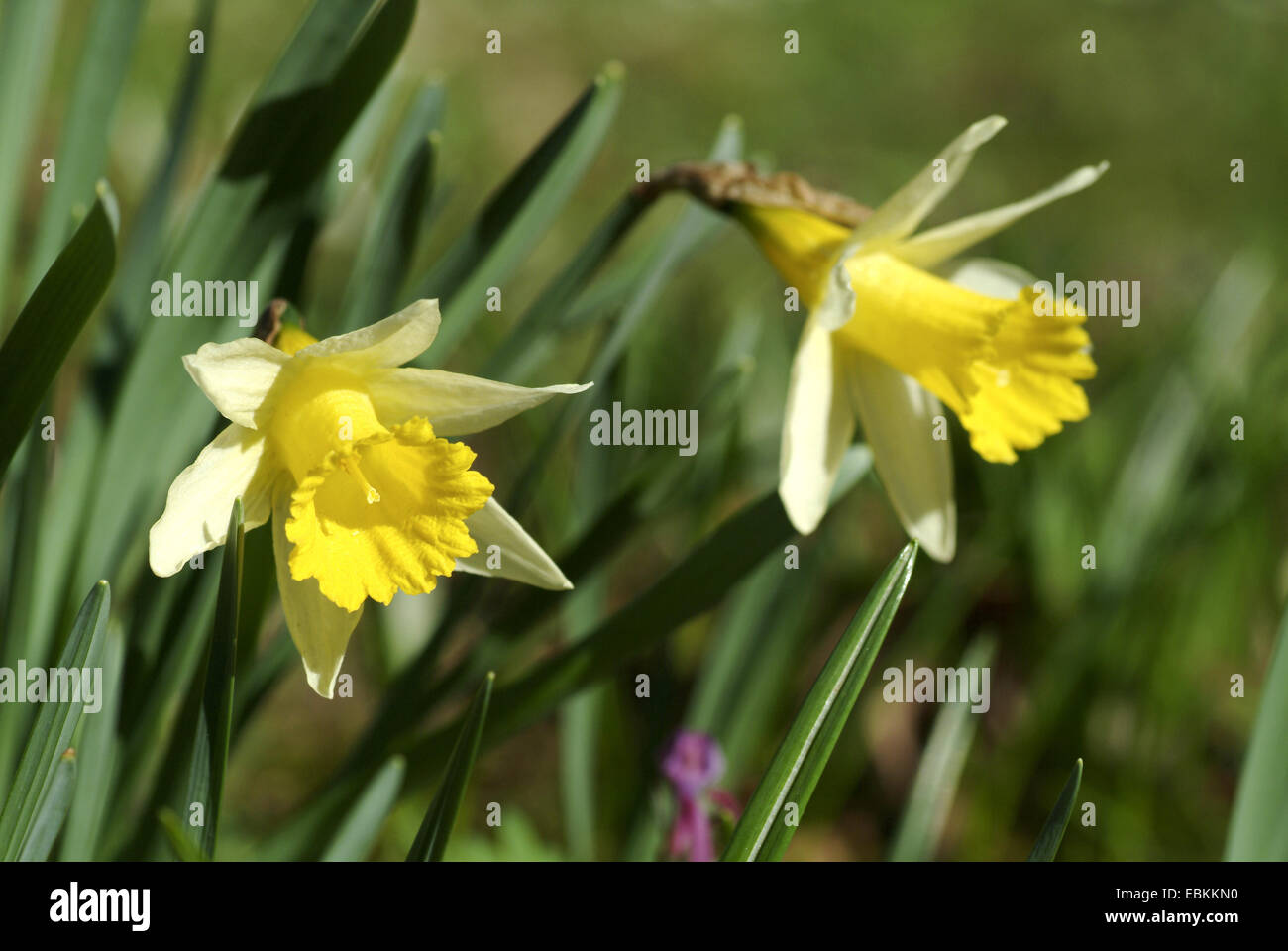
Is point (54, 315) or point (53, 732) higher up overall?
point (54, 315)

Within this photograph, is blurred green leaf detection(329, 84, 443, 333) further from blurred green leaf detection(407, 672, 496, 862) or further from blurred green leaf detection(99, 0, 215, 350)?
blurred green leaf detection(407, 672, 496, 862)

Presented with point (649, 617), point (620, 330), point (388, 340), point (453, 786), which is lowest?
point (453, 786)

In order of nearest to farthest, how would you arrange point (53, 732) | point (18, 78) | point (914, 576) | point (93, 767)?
point (53, 732) < point (93, 767) < point (18, 78) < point (914, 576)

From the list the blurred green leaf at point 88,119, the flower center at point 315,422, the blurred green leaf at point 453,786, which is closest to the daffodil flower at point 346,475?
the flower center at point 315,422

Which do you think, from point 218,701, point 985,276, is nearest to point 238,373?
point 218,701

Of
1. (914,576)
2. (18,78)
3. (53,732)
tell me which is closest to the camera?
(53,732)

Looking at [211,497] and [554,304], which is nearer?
[211,497]

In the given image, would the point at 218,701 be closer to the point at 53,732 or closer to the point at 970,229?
the point at 53,732
